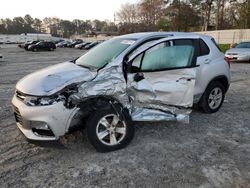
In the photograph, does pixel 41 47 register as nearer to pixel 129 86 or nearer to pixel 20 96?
pixel 20 96

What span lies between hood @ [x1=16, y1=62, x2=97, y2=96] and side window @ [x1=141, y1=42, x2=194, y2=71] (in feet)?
3.09

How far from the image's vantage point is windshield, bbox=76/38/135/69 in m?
4.43

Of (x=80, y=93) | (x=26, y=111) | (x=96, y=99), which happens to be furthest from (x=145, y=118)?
(x=26, y=111)

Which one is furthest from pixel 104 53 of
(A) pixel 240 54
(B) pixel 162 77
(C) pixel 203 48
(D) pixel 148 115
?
(A) pixel 240 54

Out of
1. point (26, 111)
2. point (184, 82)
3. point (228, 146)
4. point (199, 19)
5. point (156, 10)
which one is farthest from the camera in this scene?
point (156, 10)

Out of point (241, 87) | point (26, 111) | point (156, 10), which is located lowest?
point (241, 87)

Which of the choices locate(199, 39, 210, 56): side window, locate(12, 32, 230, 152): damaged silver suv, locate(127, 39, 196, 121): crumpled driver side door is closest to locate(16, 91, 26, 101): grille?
locate(12, 32, 230, 152): damaged silver suv

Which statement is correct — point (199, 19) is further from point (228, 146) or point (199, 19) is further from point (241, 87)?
point (228, 146)

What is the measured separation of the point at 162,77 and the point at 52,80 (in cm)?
174

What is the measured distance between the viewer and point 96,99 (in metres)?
4.01

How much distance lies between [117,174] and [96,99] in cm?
110

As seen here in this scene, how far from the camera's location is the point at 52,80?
12.8ft

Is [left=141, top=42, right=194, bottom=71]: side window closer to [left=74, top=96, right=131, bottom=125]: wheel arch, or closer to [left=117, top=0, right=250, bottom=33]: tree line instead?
[left=74, top=96, right=131, bottom=125]: wheel arch

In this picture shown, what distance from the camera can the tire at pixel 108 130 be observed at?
12.8 ft
